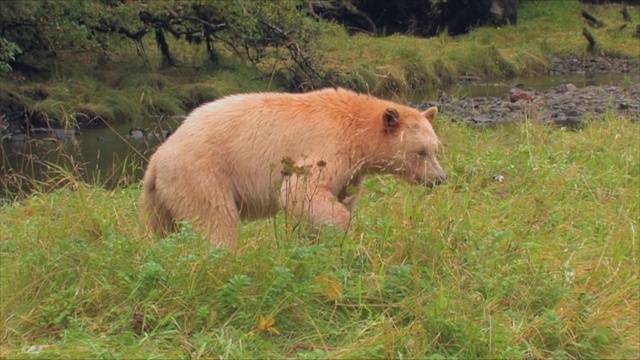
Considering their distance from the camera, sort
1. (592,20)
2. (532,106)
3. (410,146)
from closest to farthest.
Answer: (410,146) → (532,106) → (592,20)

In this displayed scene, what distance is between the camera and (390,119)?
565 cm

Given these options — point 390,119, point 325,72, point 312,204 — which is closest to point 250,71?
point 325,72

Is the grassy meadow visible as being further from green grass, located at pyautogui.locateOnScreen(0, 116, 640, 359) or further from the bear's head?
green grass, located at pyautogui.locateOnScreen(0, 116, 640, 359)

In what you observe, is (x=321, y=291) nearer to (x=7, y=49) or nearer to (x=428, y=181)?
(x=428, y=181)

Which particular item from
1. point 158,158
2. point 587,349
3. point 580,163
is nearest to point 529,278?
point 587,349

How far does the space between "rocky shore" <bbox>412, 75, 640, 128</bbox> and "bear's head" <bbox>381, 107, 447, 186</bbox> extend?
6.73 m

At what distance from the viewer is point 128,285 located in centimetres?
416

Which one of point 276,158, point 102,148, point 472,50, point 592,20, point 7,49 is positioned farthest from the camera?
point 592,20

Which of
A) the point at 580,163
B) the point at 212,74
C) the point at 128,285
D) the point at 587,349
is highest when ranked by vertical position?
the point at 128,285

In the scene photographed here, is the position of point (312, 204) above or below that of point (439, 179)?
above

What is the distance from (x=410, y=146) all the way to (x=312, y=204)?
101 centimetres

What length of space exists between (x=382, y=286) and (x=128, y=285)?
115 centimetres

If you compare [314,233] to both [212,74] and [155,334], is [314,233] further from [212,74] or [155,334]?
[212,74]

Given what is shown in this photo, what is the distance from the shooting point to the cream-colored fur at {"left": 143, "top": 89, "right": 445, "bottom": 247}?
16.7ft
